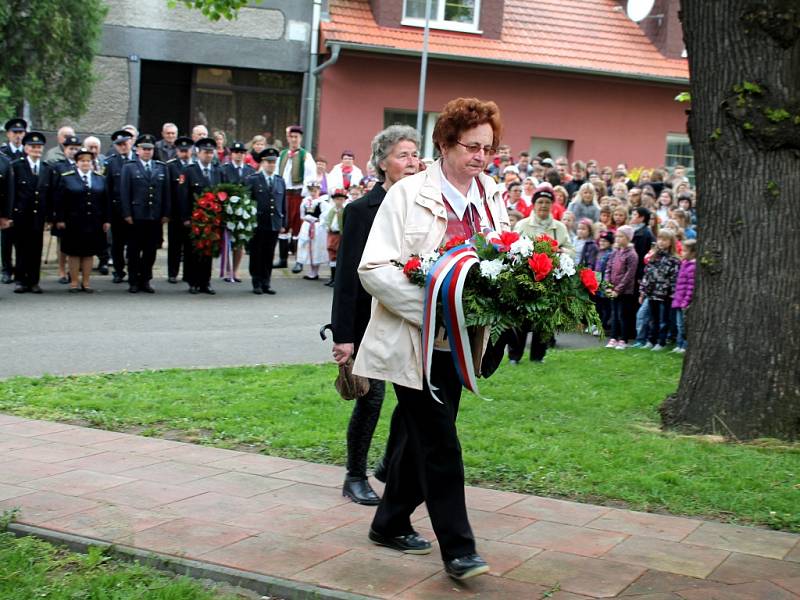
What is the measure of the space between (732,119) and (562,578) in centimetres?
439

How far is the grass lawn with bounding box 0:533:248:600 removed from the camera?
486 centimetres

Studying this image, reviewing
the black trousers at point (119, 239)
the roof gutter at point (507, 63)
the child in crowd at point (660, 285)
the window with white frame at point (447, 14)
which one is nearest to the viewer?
the child in crowd at point (660, 285)

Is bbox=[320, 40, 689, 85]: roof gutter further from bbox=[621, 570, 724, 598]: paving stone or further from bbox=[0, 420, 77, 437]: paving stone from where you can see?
bbox=[621, 570, 724, 598]: paving stone

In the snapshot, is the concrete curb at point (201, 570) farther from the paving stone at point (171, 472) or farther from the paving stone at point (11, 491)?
the paving stone at point (171, 472)

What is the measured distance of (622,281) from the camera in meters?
14.0

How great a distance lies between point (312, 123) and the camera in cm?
2450

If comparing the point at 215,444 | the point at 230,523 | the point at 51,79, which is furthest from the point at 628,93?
the point at 230,523

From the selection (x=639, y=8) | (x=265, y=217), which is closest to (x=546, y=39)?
(x=639, y=8)

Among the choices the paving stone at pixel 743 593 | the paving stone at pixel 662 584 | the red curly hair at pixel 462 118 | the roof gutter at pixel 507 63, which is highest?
the roof gutter at pixel 507 63

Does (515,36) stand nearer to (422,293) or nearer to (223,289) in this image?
(223,289)

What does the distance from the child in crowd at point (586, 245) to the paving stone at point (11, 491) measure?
944 cm

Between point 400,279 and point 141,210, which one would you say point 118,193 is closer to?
point 141,210

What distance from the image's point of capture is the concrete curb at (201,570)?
491 centimetres

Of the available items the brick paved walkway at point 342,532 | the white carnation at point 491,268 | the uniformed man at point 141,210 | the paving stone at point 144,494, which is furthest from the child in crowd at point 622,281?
the white carnation at point 491,268
